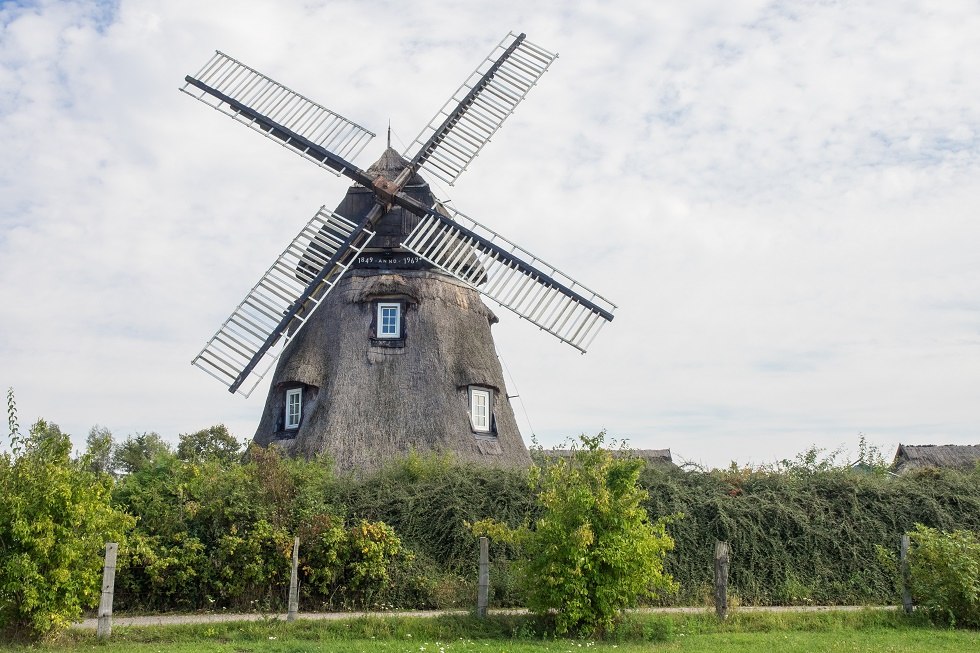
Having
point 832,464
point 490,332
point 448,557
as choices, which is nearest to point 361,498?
point 448,557

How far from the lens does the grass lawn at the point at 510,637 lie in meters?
10.4

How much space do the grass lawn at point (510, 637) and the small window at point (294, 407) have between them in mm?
7206

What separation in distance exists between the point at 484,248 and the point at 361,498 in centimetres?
661

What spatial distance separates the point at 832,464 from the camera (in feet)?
54.7

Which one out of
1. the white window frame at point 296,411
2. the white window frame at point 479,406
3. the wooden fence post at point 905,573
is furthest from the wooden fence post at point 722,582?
the white window frame at point 296,411

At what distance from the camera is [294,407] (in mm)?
18500

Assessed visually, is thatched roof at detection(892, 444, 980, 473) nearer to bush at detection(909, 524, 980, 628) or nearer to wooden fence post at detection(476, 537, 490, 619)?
bush at detection(909, 524, 980, 628)

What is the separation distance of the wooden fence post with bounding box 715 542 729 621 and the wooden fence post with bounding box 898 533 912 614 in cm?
287

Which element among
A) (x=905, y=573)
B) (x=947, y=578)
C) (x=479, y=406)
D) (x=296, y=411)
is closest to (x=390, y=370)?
(x=479, y=406)

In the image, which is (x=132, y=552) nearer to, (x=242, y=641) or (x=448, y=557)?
(x=242, y=641)

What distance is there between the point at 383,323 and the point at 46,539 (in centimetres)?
938

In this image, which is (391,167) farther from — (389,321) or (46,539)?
(46,539)

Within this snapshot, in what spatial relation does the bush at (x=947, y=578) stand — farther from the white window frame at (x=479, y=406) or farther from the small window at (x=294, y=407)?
the small window at (x=294, y=407)

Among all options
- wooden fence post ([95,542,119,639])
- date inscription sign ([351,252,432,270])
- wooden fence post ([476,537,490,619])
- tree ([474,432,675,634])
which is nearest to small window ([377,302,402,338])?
date inscription sign ([351,252,432,270])
